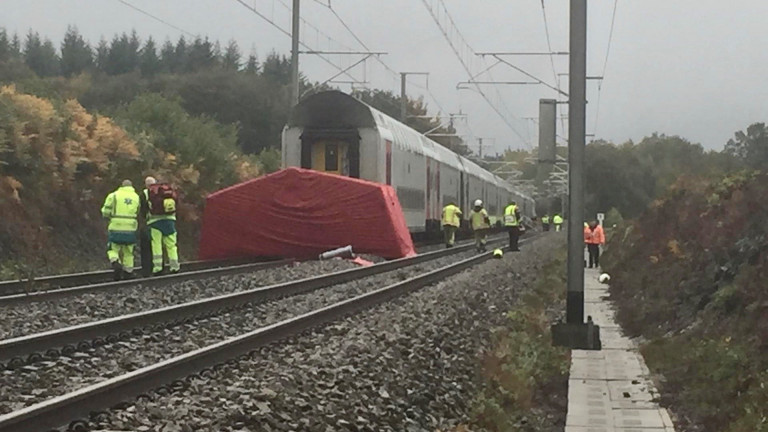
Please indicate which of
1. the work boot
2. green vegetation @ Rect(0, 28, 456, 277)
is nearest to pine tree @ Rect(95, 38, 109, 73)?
green vegetation @ Rect(0, 28, 456, 277)

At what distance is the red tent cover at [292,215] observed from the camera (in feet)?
86.9

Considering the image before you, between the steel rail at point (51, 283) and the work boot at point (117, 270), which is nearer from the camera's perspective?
the steel rail at point (51, 283)

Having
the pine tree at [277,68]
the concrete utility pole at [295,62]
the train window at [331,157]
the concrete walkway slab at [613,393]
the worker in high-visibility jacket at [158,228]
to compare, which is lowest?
the concrete walkway slab at [613,393]

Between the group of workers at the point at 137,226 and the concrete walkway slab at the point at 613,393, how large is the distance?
773cm

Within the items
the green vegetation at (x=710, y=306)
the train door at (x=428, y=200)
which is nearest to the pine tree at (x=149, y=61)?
the train door at (x=428, y=200)

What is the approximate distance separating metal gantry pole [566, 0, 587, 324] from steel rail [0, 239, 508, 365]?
13.5 feet

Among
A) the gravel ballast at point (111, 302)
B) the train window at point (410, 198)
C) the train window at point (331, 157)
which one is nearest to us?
the gravel ballast at point (111, 302)

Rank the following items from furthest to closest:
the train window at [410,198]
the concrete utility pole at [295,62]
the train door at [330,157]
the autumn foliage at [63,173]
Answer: the concrete utility pole at [295,62] < the train window at [410,198] < the train door at [330,157] < the autumn foliage at [63,173]

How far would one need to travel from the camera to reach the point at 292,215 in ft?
87.3

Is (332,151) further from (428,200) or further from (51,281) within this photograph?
(51,281)

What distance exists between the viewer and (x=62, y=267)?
77.0 ft

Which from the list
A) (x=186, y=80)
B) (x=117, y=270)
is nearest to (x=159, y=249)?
(x=117, y=270)

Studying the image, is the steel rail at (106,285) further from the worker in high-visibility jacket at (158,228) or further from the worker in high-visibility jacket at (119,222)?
the worker in high-visibility jacket at (119,222)

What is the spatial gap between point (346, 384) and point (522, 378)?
7.32 feet
